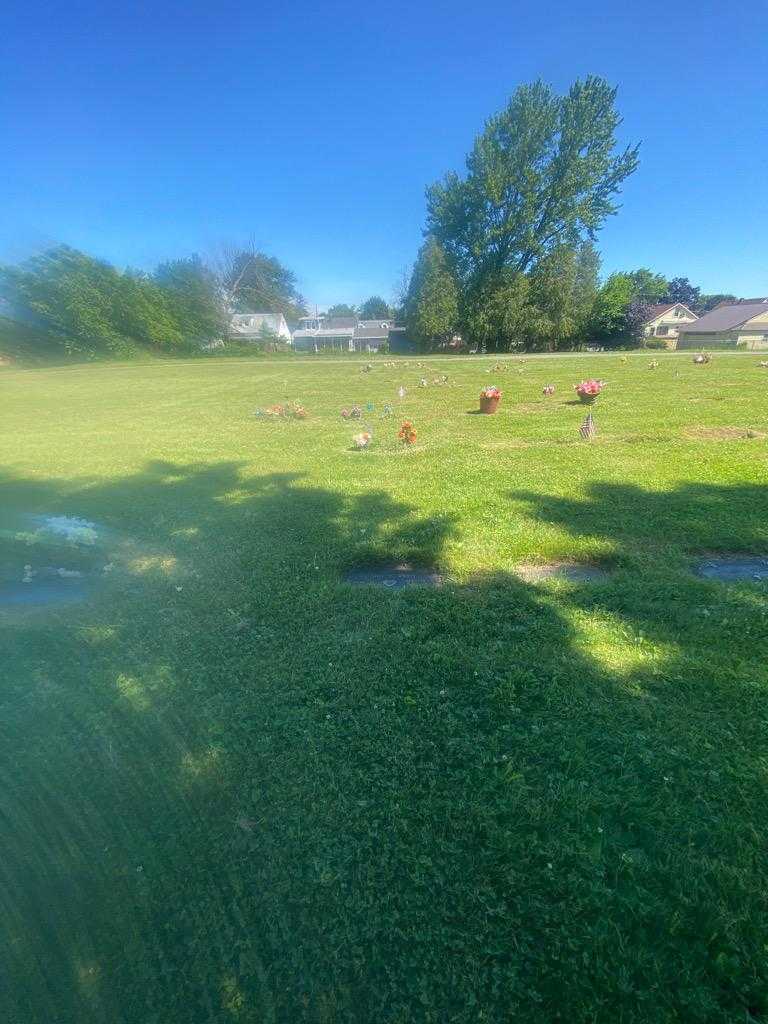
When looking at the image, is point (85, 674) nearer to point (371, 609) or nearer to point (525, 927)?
point (371, 609)

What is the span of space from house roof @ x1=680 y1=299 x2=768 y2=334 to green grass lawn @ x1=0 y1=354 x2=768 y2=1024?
58357mm

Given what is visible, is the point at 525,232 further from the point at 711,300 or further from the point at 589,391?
the point at 711,300

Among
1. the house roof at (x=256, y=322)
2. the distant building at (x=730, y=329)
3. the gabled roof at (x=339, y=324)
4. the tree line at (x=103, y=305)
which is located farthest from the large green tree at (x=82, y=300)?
the distant building at (x=730, y=329)

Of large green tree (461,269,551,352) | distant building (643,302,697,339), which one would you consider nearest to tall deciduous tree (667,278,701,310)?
distant building (643,302,697,339)

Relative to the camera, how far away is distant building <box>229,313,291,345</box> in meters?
57.1

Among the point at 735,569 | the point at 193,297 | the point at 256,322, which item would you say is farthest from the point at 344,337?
the point at 735,569

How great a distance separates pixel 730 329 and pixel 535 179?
89.4 ft

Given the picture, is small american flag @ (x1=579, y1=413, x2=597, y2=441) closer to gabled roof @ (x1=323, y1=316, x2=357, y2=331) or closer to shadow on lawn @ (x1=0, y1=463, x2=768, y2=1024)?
shadow on lawn @ (x1=0, y1=463, x2=768, y2=1024)

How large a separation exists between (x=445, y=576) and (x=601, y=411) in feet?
23.8

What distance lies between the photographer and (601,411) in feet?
29.7

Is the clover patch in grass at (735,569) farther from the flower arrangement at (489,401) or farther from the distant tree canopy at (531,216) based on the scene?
the distant tree canopy at (531,216)

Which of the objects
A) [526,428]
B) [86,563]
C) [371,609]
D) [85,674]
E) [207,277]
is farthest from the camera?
[207,277]

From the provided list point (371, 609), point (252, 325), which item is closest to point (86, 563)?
point (371, 609)

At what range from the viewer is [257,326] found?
61.5 metres
